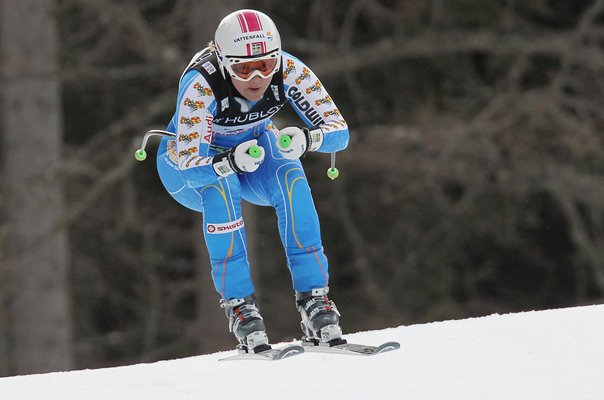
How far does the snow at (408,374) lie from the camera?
5414 mm

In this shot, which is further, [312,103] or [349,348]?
[312,103]

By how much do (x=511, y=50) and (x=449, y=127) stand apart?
114 cm

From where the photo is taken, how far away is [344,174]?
603 inches

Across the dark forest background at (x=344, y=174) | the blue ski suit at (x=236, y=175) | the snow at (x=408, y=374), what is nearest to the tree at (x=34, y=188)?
the dark forest background at (x=344, y=174)

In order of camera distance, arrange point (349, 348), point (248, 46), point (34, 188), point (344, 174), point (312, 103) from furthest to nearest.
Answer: point (344, 174) < point (34, 188) < point (312, 103) < point (349, 348) < point (248, 46)

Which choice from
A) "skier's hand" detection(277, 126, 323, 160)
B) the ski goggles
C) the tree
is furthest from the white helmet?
the tree

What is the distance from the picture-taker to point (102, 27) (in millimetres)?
15062

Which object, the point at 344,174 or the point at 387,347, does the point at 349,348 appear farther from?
the point at 344,174

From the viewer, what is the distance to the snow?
213 inches

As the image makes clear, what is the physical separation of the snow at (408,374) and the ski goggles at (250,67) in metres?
1.36

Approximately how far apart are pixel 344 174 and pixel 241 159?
9664 mm

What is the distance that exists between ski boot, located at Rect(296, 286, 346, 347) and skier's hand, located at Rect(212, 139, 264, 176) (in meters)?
0.75

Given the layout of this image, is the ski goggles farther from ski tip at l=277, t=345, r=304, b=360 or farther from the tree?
the tree

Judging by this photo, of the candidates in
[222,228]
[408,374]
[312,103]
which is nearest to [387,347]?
[408,374]
